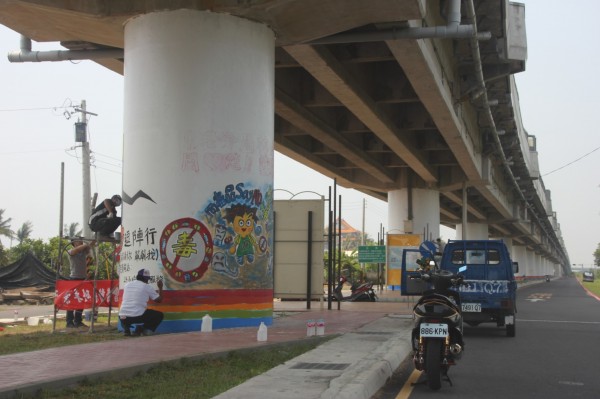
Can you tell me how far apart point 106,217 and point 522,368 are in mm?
8664

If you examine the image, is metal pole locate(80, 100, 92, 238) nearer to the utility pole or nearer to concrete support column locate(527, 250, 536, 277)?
the utility pole

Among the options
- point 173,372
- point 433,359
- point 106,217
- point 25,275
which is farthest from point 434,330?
point 25,275

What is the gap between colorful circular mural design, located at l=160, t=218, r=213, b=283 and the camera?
1303 cm

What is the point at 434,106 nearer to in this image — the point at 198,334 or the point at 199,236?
the point at 199,236

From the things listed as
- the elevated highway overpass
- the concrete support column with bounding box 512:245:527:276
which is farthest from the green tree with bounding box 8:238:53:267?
the concrete support column with bounding box 512:245:527:276

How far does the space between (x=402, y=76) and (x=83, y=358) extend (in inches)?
654

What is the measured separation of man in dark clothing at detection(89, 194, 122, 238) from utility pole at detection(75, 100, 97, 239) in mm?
17132

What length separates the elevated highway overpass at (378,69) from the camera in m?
14.0

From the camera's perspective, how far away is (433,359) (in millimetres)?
8102

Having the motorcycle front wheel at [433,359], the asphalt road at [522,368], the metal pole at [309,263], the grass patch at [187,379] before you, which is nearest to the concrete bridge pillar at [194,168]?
the grass patch at [187,379]

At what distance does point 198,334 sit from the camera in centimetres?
1221

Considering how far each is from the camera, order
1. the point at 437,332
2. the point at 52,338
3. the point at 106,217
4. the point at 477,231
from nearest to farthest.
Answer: the point at 437,332
the point at 52,338
the point at 106,217
the point at 477,231

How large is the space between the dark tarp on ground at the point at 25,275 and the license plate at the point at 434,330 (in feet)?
85.1

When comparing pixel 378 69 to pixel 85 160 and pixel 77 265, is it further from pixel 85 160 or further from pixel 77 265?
pixel 85 160
